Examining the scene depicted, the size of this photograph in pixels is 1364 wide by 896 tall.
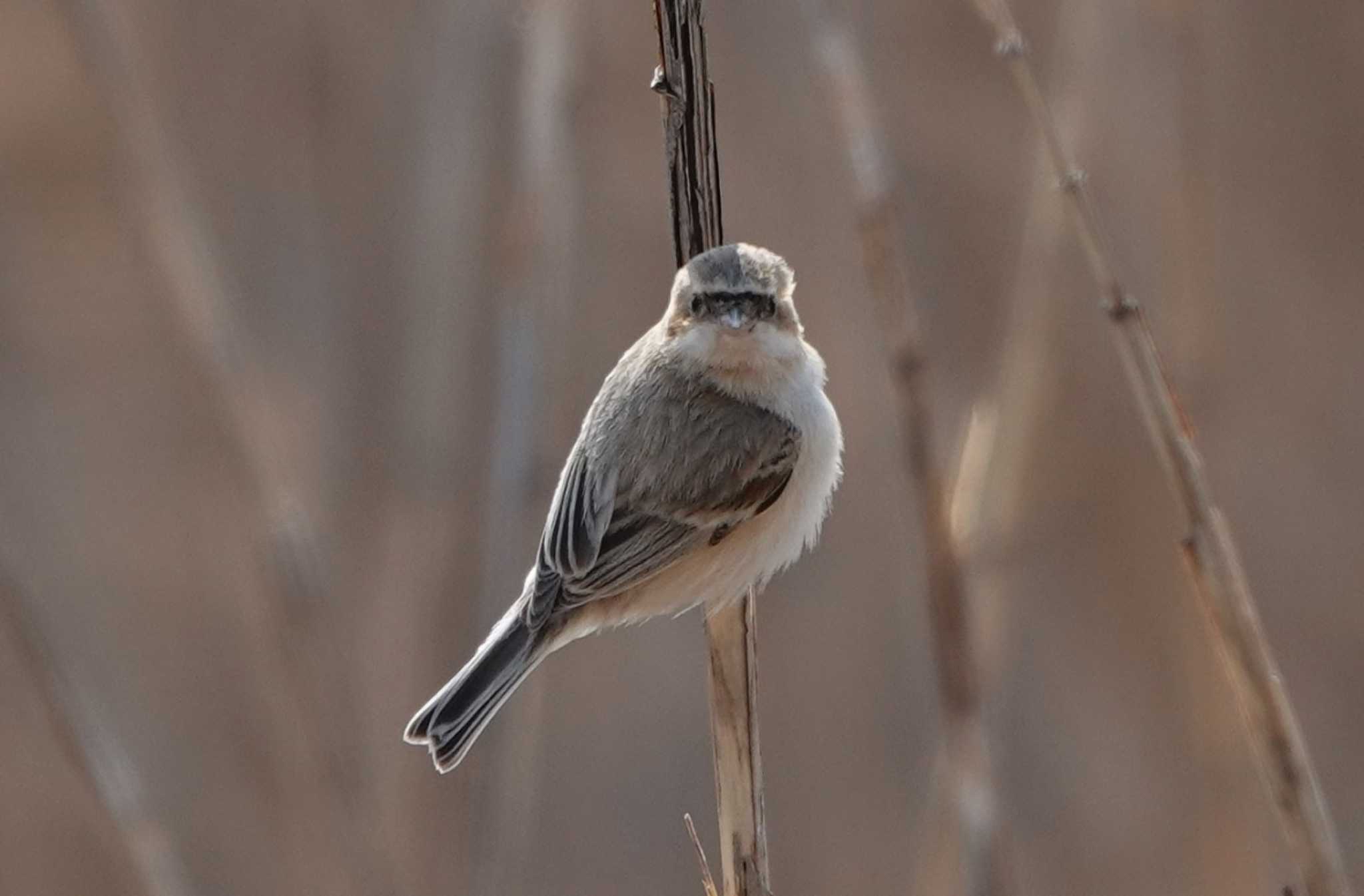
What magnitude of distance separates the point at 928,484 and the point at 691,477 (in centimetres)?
79

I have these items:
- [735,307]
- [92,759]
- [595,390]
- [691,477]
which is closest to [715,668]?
[691,477]

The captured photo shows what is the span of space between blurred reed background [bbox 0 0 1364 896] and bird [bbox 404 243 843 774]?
88 cm

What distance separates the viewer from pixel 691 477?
113 inches

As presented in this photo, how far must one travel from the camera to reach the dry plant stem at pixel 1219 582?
173 centimetres

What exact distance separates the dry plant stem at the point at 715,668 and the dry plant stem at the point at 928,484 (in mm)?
210

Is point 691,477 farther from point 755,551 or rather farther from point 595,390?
point 595,390

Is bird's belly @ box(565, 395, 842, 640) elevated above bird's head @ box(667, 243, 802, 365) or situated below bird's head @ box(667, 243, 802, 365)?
below

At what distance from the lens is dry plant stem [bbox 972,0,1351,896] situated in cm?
173

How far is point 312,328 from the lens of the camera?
4941 millimetres

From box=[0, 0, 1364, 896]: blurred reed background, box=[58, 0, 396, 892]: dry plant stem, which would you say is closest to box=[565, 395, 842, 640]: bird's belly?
box=[58, 0, 396, 892]: dry plant stem

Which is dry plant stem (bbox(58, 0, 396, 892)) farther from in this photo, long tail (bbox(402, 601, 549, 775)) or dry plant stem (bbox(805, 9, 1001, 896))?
dry plant stem (bbox(805, 9, 1001, 896))

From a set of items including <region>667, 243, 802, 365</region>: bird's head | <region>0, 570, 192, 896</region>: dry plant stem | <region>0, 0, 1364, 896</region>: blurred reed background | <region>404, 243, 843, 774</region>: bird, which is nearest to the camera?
<region>0, 570, 192, 896</region>: dry plant stem

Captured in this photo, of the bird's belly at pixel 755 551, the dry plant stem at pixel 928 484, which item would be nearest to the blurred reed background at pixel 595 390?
the bird's belly at pixel 755 551

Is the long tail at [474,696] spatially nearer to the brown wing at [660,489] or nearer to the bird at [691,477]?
the bird at [691,477]
